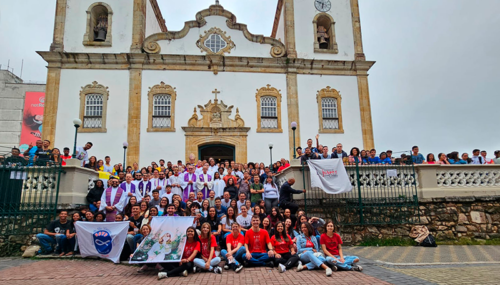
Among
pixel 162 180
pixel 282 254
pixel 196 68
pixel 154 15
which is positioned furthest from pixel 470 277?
pixel 154 15

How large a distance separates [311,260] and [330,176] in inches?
137

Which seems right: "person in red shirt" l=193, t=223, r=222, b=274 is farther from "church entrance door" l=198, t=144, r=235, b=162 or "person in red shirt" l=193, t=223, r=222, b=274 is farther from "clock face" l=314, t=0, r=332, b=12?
"clock face" l=314, t=0, r=332, b=12

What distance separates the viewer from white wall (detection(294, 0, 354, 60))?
18484mm

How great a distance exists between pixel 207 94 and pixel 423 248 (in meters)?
11.8

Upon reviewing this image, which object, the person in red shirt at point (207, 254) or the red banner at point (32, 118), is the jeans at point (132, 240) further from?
the red banner at point (32, 118)

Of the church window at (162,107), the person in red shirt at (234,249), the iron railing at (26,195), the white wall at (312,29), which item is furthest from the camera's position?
the white wall at (312,29)

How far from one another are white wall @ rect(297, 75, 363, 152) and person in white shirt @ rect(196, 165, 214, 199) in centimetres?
765

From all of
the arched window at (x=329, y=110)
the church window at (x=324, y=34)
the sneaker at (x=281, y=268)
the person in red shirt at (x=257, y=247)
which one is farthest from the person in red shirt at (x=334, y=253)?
the church window at (x=324, y=34)

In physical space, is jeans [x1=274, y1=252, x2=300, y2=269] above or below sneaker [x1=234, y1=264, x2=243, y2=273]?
above

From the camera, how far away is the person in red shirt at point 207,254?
262 inches

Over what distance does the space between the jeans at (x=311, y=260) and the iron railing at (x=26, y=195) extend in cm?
676

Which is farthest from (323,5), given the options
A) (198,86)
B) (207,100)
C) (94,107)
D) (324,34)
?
(94,107)

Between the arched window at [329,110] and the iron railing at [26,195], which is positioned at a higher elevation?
the arched window at [329,110]

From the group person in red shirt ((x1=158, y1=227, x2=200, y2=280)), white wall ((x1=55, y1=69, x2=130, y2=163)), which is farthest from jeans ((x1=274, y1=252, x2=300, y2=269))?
white wall ((x1=55, y1=69, x2=130, y2=163))
